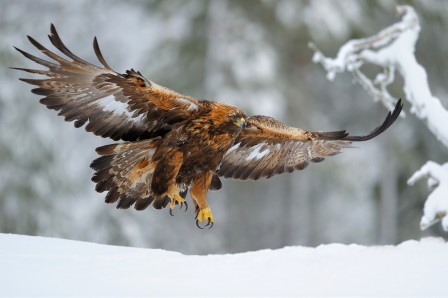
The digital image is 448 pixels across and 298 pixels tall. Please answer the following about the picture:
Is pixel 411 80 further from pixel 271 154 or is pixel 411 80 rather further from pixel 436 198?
pixel 271 154

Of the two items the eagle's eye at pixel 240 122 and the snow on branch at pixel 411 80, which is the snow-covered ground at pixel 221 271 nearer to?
the eagle's eye at pixel 240 122

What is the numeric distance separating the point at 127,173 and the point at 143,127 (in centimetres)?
34

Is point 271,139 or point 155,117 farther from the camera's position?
point 271,139

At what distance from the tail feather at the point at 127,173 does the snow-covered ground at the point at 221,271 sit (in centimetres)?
45

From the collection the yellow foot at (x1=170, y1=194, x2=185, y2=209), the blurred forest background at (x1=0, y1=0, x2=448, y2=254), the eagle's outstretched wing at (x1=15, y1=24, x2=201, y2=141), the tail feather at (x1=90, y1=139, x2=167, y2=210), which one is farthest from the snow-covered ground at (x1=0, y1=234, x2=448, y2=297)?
the blurred forest background at (x1=0, y1=0, x2=448, y2=254)

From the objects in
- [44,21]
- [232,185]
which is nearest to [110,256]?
[44,21]

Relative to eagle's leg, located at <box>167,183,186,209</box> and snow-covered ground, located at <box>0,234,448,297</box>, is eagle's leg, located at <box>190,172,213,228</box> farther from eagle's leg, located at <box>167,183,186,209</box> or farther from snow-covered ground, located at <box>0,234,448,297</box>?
snow-covered ground, located at <box>0,234,448,297</box>

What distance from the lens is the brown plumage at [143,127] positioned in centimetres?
626

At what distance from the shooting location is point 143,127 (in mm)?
6570

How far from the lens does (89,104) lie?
21.0 ft

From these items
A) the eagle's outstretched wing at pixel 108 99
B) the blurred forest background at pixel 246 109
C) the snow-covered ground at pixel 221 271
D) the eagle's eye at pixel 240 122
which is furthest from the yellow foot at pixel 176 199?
the blurred forest background at pixel 246 109

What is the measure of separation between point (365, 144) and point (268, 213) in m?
2.58

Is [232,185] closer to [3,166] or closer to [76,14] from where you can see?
[76,14]

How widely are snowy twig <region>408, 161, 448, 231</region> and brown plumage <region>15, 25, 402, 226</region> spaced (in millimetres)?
824
